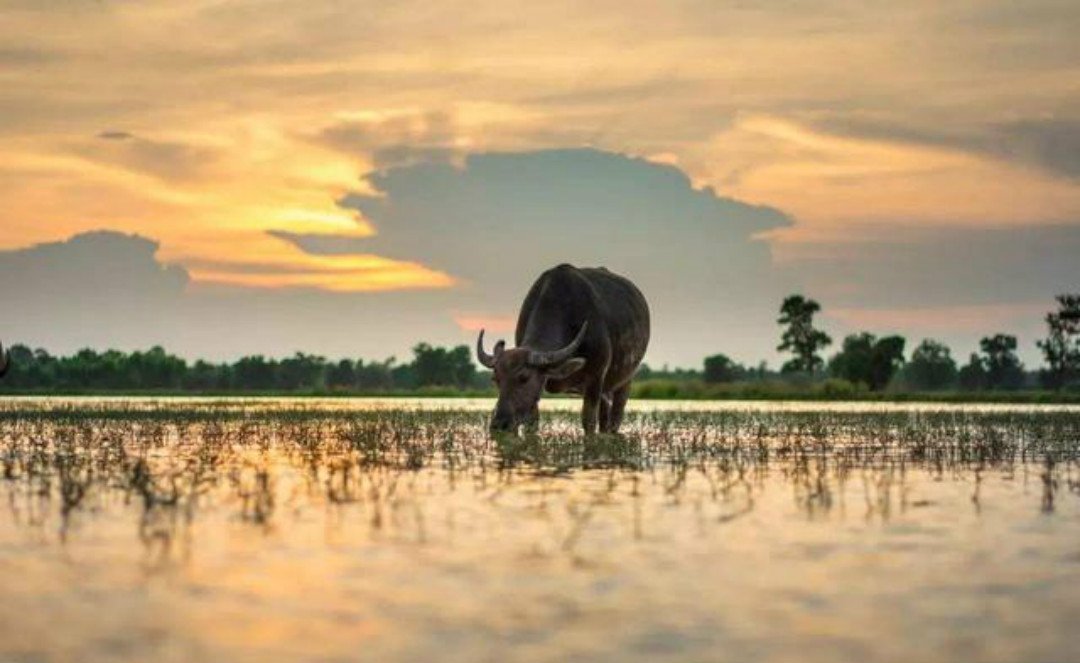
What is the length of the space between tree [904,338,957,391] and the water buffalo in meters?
130

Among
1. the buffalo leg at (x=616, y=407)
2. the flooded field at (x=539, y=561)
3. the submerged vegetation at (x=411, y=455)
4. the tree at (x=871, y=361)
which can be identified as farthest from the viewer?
the tree at (x=871, y=361)

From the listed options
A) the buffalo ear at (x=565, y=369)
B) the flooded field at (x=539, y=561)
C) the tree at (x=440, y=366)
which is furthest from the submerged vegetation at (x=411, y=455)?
the tree at (x=440, y=366)

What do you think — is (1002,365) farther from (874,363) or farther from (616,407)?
(616,407)

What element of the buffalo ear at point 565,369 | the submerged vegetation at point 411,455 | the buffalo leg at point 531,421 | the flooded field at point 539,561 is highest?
the buffalo ear at point 565,369

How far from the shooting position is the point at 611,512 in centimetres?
977

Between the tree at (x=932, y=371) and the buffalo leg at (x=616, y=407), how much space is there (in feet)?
425

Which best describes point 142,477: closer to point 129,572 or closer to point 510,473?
point 510,473

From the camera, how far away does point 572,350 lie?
19.3 meters

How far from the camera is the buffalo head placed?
1884 cm

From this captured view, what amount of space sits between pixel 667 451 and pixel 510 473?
432 cm

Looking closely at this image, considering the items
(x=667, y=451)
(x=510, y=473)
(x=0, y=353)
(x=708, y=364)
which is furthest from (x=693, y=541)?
(x=708, y=364)

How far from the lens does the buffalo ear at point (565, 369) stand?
1927 centimetres

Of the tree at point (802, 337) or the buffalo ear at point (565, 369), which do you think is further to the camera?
the tree at point (802, 337)

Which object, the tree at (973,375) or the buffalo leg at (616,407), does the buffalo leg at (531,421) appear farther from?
the tree at (973,375)
